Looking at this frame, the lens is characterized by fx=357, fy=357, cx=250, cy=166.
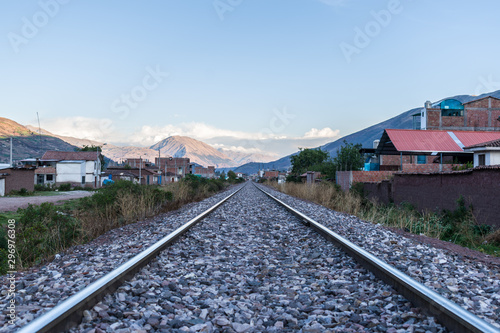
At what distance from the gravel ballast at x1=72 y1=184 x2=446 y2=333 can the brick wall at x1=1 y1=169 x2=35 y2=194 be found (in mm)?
41470

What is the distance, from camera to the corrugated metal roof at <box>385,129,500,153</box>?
26.5 meters

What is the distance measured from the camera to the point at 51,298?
11.4 ft

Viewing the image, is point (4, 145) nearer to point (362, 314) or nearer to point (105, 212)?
point (105, 212)

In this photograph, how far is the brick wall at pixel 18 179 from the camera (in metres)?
38.9

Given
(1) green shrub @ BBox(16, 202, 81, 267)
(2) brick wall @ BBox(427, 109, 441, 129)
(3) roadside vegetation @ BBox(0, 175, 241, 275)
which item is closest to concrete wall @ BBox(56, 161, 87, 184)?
(3) roadside vegetation @ BBox(0, 175, 241, 275)

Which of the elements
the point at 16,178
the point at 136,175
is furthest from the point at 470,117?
the point at 136,175

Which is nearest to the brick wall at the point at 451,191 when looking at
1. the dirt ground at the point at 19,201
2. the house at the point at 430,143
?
the house at the point at 430,143

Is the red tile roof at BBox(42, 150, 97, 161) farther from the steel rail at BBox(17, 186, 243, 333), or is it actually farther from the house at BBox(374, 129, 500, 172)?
the steel rail at BBox(17, 186, 243, 333)

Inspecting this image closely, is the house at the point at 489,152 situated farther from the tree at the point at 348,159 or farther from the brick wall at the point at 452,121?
the brick wall at the point at 452,121

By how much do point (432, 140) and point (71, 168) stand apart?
53.6 metres

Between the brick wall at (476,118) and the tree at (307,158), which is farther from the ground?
the brick wall at (476,118)

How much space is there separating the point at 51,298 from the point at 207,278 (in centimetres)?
165

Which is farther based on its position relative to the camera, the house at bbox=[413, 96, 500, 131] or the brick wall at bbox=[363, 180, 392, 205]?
the house at bbox=[413, 96, 500, 131]

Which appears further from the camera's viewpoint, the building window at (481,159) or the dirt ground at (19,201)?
the building window at (481,159)
